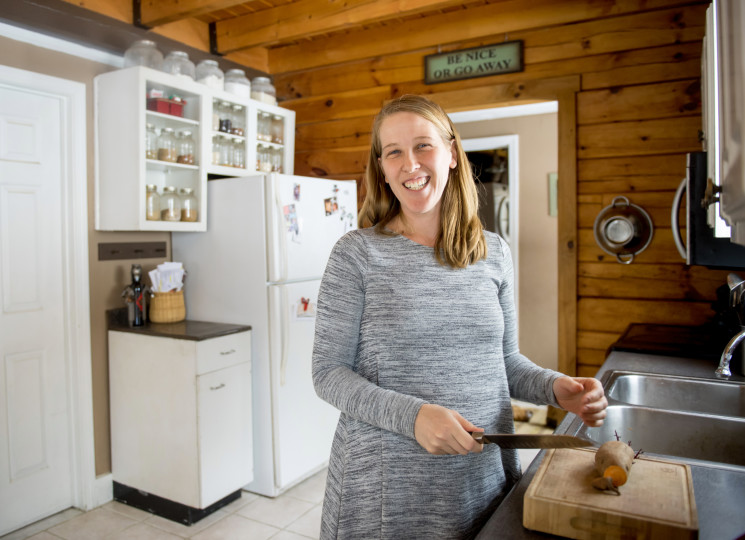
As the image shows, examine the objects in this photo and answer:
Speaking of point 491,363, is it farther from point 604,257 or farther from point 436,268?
point 604,257

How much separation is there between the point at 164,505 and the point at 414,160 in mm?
2323

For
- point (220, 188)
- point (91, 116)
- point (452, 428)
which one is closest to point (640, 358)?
point (452, 428)

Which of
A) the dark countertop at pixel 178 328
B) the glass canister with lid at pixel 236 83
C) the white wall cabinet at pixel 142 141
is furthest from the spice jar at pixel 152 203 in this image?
the glass canister with lid at pixel 236 83

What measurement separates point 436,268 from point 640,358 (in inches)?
49.9

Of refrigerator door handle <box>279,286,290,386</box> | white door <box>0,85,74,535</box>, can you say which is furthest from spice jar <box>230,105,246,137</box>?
refrigerator door handle <box>279,286,290,386</box>

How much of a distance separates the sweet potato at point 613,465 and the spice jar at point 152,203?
245 cm

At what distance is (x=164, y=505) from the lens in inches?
108

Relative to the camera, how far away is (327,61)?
3.75m

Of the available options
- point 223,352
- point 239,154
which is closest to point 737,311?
point 223,352

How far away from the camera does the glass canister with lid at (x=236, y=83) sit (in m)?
3.29

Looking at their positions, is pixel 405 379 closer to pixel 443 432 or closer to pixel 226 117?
pixel 443 432

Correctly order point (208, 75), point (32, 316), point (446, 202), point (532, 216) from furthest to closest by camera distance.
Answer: point (532, 216) < point (208, 75) < point (32, 316) < point (446, 202)

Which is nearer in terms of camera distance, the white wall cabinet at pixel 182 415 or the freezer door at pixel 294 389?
the white wall cabinet at pixel 182 415

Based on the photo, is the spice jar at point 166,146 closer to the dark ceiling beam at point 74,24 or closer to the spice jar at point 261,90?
the dark ceiling beam at point 74,24
